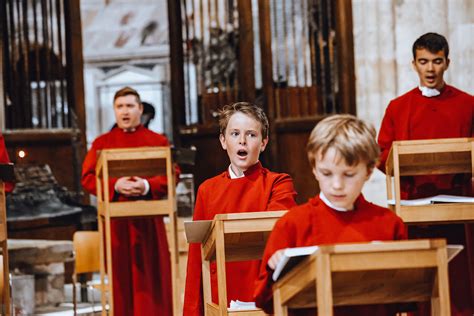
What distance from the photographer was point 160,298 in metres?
6.90

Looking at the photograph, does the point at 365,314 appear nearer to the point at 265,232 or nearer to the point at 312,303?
the point at 312,303

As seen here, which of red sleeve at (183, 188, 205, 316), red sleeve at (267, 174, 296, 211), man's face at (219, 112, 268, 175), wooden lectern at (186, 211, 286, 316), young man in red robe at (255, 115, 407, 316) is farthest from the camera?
man's face at (219, 112, 268, 175)

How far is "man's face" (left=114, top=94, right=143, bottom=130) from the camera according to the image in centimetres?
683

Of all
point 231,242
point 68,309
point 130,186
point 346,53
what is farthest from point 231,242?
point 346,53

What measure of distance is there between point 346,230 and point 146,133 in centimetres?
403

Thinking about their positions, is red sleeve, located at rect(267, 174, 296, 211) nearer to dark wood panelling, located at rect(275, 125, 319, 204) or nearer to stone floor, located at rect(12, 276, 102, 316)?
stone floor, located at rect(12, 276, 102, 316)

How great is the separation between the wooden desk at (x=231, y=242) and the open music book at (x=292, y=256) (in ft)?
2.73

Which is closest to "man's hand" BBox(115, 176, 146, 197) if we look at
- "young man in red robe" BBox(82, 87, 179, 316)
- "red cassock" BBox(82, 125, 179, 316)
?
"young man in red robe" BBox(82, 87, 179, 316)

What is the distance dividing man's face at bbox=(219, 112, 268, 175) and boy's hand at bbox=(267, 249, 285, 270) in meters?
1.48

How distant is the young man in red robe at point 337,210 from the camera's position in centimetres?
316

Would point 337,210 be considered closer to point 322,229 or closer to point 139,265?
point 322,229

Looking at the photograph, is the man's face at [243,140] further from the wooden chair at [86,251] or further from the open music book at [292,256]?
the wooden chair at [86,251]

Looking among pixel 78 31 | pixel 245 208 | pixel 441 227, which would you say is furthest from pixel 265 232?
pixel 78 31

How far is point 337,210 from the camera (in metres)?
3.27
